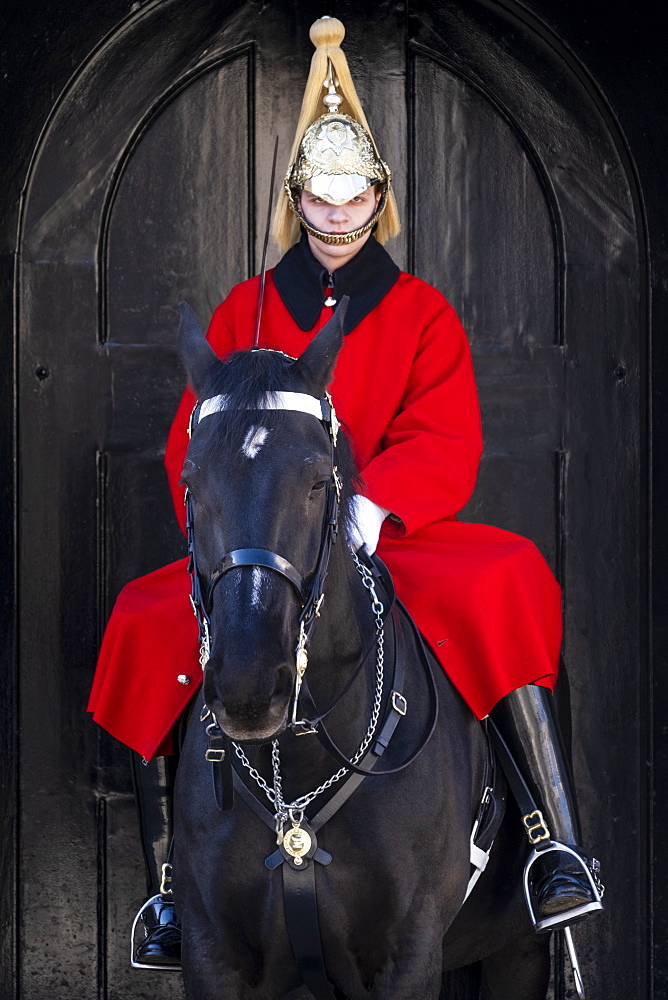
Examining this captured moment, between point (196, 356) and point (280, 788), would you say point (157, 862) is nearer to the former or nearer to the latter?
point (280, 788)

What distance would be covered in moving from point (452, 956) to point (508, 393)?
222cm

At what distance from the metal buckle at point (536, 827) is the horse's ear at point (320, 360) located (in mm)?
1561

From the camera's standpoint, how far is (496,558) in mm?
3729

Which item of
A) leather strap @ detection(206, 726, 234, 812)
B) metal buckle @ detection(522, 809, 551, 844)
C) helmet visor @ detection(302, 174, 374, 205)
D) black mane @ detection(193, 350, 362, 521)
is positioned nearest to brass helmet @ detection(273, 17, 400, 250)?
helmet visor @ detection(302, 174, 374, 205)

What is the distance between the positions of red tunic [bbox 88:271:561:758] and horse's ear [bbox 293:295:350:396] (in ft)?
1.62

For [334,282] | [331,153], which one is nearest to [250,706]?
[334,282]

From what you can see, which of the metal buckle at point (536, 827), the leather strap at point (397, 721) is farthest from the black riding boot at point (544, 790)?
the leather strap at point (397, 721)

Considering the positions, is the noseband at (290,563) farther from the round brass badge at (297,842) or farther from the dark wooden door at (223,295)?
the dark wooden door at (223,295)

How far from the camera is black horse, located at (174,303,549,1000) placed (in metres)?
2.49

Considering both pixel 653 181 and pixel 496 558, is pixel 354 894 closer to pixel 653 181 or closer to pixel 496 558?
pixel 496 558

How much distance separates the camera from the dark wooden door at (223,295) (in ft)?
16.3

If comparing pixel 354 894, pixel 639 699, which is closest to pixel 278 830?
pixel 354 894

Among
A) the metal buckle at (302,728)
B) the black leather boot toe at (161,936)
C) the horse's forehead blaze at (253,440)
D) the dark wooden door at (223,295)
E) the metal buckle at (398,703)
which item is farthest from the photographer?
the dark wooden door at (223,295)

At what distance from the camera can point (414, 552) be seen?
3.78 metres
